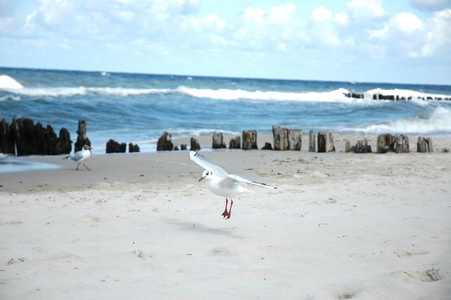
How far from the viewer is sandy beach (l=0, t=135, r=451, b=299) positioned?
10.8 ft

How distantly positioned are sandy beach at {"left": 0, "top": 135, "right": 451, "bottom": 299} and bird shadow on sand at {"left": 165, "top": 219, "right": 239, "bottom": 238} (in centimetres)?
2

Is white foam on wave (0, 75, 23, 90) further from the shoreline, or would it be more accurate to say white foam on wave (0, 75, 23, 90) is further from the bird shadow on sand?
the bird shadow on sand

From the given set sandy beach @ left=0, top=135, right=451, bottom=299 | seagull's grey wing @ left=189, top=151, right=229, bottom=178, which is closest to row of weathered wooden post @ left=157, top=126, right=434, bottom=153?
sandy beach @ left=0, top=135, right=451, bottom=299

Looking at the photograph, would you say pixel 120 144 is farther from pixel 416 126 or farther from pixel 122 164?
pixel 416 126

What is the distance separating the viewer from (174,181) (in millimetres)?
8164

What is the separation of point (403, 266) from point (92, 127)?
15927 millimetres

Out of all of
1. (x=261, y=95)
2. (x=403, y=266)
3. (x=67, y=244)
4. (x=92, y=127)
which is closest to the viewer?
(x=403, y=266)

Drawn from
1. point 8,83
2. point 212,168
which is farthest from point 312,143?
point 8,83

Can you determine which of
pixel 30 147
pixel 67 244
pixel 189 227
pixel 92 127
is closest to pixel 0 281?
pixel 67 244

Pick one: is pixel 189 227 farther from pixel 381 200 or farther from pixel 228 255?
pixel 381 200

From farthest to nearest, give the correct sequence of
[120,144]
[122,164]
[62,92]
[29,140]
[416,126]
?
[62,92], [416,126], [120,144], [29,140], [122,164]

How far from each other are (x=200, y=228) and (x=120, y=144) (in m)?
7.30

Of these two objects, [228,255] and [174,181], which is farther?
[174,181]

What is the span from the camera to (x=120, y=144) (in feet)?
39.1
